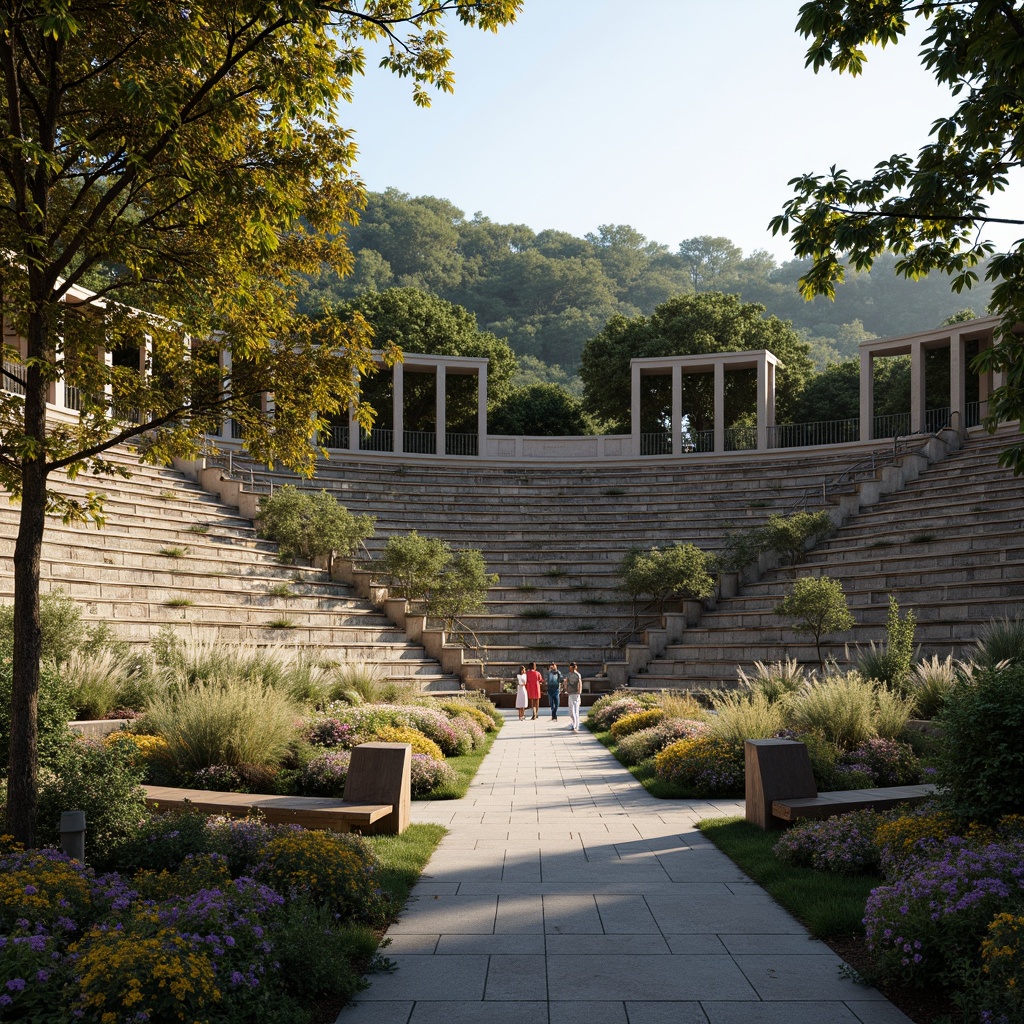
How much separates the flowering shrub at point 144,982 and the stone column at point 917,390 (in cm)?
3445

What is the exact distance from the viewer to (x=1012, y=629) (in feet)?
46.4

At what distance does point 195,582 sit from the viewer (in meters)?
22.4

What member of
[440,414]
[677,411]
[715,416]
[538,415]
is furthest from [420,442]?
[715,416]

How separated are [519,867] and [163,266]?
558cm

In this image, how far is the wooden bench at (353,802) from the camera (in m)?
8.20

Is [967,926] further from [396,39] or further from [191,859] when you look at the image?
[396,39]

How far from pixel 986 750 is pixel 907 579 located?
56.6ft

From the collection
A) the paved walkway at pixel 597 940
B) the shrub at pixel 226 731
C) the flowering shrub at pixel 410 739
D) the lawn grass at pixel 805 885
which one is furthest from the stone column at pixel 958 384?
the shrub at pixel 226 731

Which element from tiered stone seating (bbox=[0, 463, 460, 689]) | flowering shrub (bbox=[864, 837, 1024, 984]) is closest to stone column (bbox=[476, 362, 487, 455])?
tiered stone seating (bbox=[0, 463, 460, 689])

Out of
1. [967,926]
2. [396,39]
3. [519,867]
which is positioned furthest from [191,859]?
[396,39]

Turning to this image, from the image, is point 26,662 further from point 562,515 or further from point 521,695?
point 562,515

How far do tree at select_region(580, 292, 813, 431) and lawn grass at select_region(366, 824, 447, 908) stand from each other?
38.3 metres

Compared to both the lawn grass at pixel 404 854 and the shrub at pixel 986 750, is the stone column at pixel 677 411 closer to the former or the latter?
the lawn grass at pixel 404 854

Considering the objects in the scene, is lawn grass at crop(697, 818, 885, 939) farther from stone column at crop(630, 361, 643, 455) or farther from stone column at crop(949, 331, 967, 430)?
stone column at crop(630, 361, 643, 455)
